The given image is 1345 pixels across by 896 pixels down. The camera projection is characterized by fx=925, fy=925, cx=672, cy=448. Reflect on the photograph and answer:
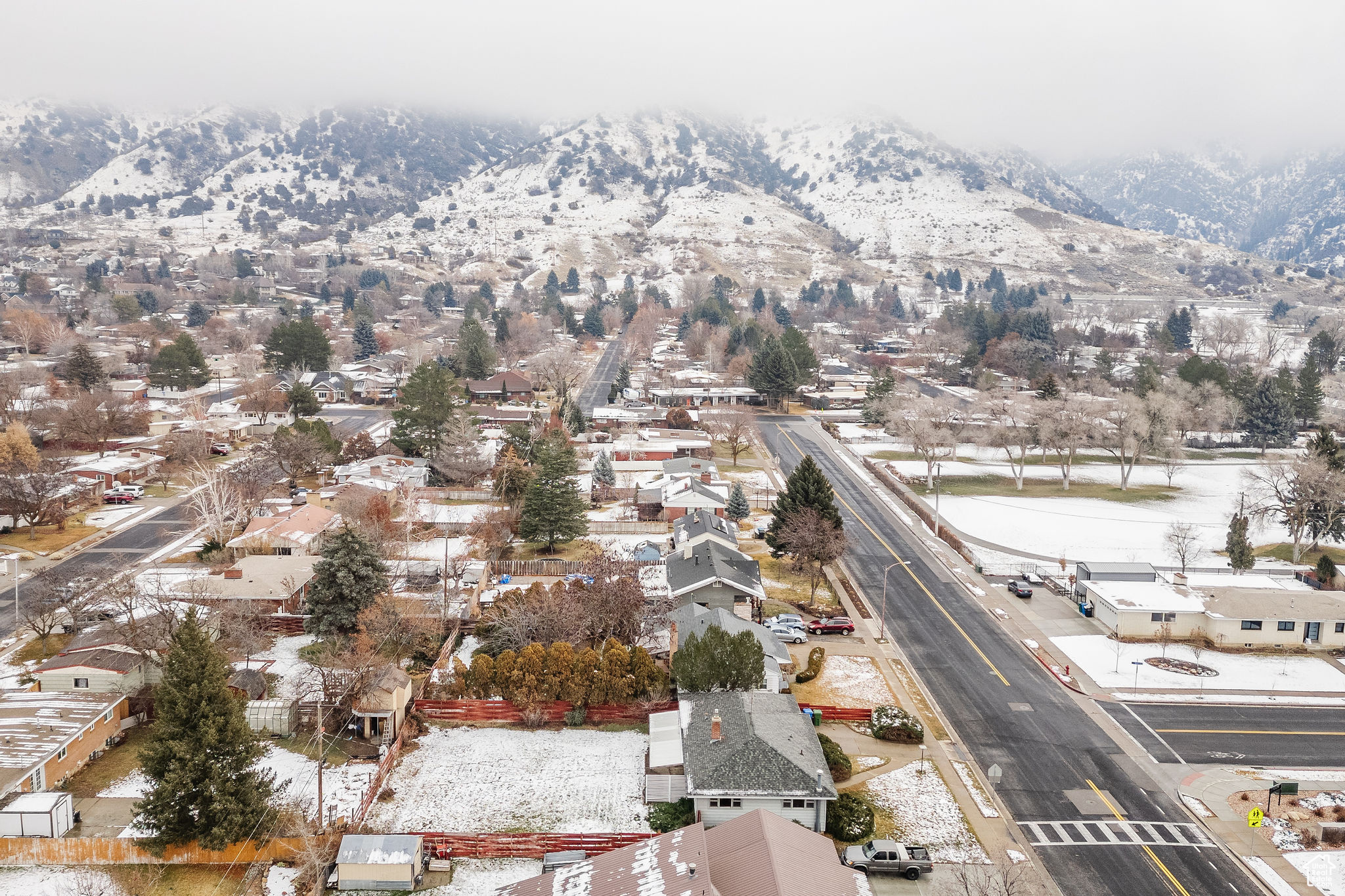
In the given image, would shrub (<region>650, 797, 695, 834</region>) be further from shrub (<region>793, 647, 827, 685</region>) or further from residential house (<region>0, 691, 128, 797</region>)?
residential house (<region>0, 691, 128, 797</region>)

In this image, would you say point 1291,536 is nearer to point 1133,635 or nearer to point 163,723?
point 1133,635

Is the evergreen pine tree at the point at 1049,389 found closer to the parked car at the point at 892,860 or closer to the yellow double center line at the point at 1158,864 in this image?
the yellow double center line at the point at 1158,864

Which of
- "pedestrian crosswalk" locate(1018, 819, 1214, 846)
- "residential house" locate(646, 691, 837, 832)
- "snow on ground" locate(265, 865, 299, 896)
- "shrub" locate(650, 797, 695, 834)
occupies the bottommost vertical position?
"snow on ground" locate(265, 865, 299, 896)

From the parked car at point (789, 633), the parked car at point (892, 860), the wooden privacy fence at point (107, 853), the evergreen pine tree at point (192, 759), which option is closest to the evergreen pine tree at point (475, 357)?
the parked car at point (789, 633)

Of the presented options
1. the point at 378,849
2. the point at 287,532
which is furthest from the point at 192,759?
the point at 287,532

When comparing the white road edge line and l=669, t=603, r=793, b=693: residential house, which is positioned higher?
l=669, t=603, r=793, b=693: residential house

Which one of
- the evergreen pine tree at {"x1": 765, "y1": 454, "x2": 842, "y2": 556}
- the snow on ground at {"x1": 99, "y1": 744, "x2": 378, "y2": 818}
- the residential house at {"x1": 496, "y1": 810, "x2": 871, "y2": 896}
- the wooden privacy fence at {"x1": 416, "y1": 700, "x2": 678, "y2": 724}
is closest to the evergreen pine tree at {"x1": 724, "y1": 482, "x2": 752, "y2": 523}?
the evergreen pine tree at {"x1": 765, "y1": 454, "x2": 842, "y2": 556}

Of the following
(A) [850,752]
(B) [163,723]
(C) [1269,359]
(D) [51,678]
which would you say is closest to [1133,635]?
(A) [850,752]
